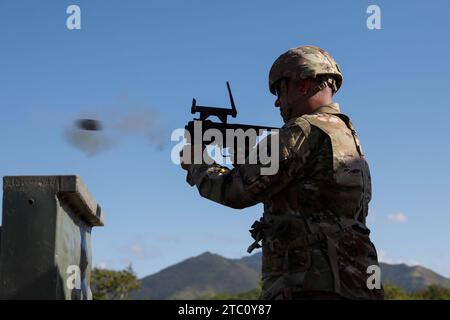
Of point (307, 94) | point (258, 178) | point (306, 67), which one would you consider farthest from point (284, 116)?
point (258, 178)

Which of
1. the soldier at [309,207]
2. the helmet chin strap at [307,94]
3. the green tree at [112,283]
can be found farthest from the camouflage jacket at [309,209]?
the green tree at [112,283]

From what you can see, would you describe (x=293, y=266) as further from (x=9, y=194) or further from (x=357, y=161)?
(x=9, y=194)

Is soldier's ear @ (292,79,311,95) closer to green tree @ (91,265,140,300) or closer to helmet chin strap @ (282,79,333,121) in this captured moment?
helmet chin strap @ (282,79,333,121)

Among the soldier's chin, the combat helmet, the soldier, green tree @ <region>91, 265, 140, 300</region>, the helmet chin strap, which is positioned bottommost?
the soldier

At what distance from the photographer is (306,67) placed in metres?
5.39

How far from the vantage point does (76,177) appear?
546cm

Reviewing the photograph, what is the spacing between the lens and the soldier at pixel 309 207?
16.2 feet

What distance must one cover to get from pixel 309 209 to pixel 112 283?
2677 inches

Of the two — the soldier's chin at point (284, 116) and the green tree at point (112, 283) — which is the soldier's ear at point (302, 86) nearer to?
the soldier's chin at point (284, 116)

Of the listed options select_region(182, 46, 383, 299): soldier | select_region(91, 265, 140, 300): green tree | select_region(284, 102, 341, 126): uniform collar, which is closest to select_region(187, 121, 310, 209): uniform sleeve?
select_region(182, 46, 383, 299): soldier

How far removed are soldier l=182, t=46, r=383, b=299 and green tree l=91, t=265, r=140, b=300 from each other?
220ft

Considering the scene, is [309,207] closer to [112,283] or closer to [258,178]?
[258,178]

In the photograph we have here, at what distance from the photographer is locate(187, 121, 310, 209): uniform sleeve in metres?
5.00
